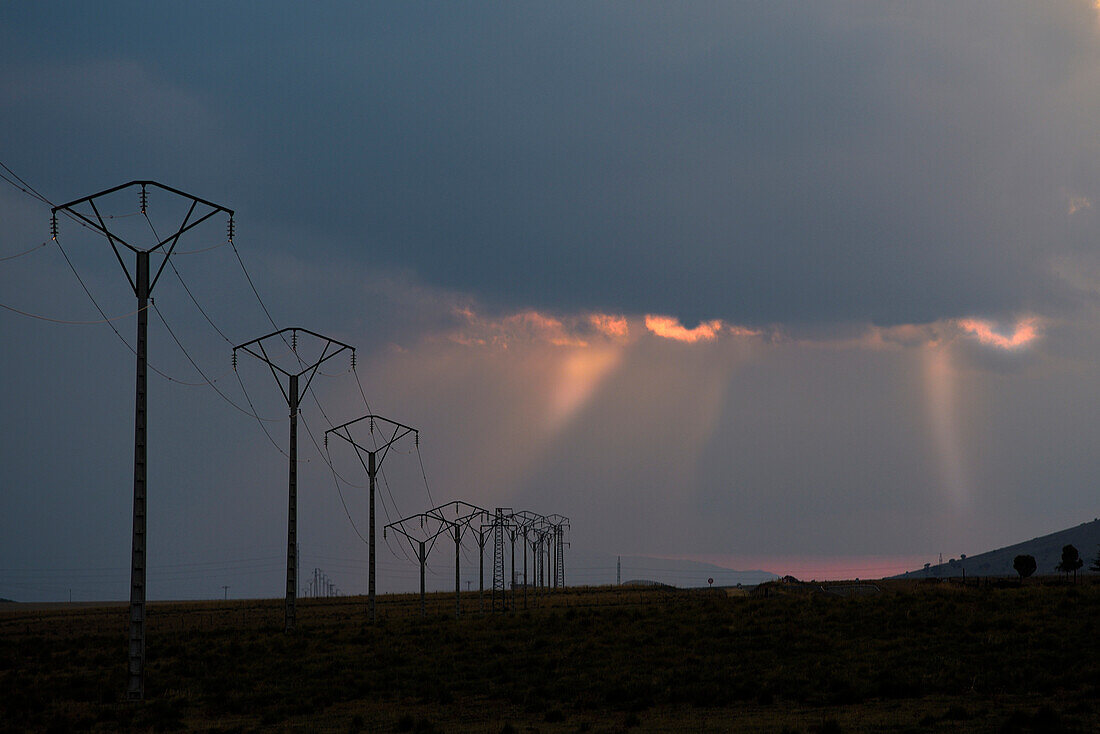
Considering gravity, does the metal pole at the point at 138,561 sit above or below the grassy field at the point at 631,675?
above

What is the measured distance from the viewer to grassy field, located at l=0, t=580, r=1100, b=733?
1355 inches

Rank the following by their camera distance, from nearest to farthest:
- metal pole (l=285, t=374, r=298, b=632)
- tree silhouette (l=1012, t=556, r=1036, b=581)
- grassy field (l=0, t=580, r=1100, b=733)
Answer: grassy field (l=0, t=580, r=1100, b=733) < metal pole (l=285, t=374, r=298, b=632) < tree silhouette (l=1012, t=556, r=1036, b=581)

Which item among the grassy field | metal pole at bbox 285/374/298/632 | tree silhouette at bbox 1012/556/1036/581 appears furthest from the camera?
tree silhouette at bbox 1012/556/1036/581

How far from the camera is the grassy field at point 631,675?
34.4 meters

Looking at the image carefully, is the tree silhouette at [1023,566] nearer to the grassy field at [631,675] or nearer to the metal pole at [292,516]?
the grassy field at [631,675]

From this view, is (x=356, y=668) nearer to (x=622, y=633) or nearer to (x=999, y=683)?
(x=622, y=633)

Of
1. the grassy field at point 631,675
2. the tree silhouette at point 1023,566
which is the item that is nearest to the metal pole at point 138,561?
the grassy field at point 631,675

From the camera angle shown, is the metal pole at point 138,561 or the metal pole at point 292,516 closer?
the metal pole at point 138,561

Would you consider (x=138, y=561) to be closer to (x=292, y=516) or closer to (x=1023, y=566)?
(x=292, y=516)

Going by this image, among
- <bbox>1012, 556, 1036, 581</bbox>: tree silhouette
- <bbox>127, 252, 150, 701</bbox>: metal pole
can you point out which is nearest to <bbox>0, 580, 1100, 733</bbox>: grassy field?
<bbox>127, 252, 150, 701</bbox>: metal pole

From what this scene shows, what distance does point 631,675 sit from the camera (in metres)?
45.4

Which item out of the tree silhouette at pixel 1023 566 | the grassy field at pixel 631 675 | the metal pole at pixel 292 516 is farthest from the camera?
the tree silhouette at pixel 1023 566

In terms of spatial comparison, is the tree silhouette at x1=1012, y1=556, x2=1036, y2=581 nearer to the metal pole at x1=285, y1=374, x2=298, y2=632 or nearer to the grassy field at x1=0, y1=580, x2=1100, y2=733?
the grassy field at x1=0, y1=580, x2=1100, y2=733

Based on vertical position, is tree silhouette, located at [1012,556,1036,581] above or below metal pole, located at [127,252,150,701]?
below
